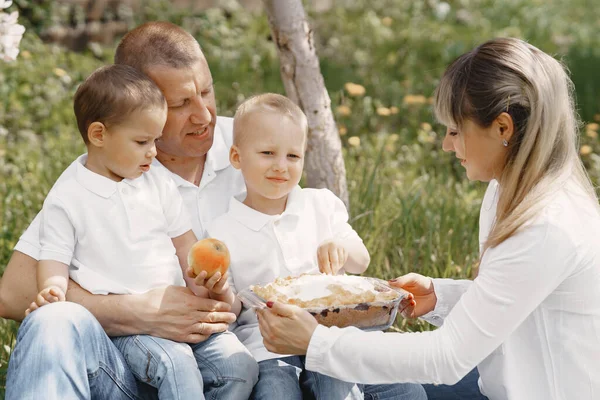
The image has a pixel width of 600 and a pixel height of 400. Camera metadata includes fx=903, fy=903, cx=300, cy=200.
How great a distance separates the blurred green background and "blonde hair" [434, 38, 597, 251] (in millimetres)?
954

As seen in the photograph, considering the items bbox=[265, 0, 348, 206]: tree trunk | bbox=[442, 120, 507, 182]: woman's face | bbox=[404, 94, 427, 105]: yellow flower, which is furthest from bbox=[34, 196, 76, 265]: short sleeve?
bbox=[404, 94, 427, 105]: yellow flower

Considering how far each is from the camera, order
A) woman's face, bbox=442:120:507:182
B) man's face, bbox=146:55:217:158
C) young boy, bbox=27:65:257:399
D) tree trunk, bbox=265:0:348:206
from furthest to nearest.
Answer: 1. tree trunk, bbox=265:0:348:206
2. man's face, bbox=146:55:217:158
3. young boy, bbox=27:65:257:399
4. woman's face, bbox=442:120:507:182

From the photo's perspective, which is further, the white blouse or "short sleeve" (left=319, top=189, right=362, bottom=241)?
"short sleeve" (left=319, top=189, right=362, bottom=241)

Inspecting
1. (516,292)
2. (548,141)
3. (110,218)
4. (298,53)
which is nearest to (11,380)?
(110,218)

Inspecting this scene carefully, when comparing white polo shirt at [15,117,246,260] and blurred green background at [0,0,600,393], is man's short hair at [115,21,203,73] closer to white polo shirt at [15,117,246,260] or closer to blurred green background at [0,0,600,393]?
white polo shirt at [15,117,246,260]

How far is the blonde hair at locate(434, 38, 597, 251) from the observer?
2143mm

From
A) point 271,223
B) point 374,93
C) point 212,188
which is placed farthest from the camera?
point 374,93

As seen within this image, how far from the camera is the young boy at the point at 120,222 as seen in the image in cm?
243

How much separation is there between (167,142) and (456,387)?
3.87 ft

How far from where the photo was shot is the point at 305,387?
2535 millimetres

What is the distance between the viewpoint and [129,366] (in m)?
2.45

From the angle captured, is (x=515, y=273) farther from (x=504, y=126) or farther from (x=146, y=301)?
(x=146, y=301)

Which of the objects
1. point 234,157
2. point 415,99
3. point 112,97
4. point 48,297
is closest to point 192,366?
point 48,297

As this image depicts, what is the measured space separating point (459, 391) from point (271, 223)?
78cm
